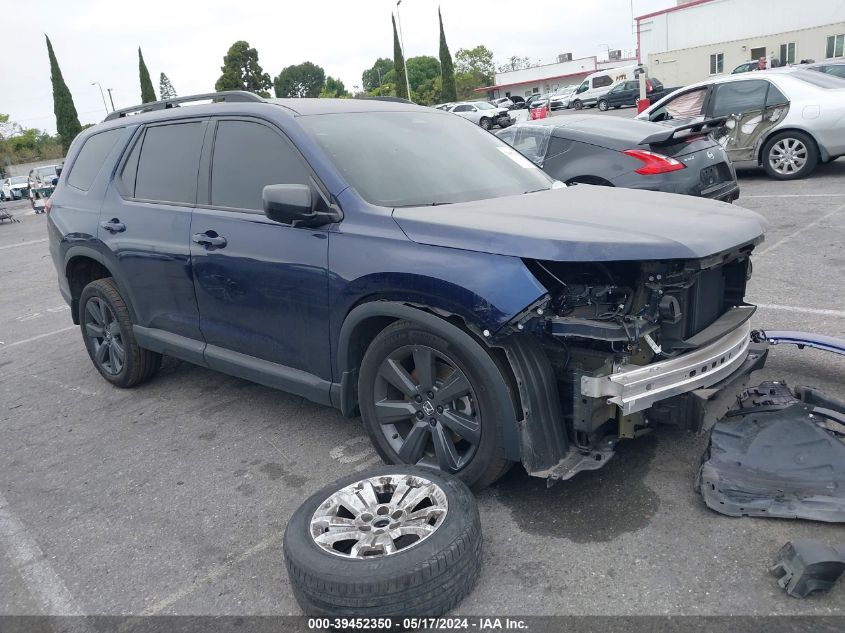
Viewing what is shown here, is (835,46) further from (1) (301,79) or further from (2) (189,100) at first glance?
(1) (301,79)

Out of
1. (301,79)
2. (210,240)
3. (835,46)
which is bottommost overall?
(210,240)

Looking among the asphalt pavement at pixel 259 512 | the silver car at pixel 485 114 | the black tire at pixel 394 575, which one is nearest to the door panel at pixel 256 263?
the asphalt pavement at pixel 259 512

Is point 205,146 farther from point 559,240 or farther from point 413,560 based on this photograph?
point 413,560

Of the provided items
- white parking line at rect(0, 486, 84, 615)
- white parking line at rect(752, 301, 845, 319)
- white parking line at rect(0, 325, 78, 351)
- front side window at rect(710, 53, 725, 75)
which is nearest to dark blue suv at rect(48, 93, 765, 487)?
white parking line at rect(0, 486, 84, 615)

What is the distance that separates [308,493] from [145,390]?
2.27 meters

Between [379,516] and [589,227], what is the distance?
4.73ft

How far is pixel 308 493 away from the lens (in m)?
3.50

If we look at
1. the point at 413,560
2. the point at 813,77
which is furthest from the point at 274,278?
the point at 813,77

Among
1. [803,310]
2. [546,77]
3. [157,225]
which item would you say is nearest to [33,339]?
[157,225]

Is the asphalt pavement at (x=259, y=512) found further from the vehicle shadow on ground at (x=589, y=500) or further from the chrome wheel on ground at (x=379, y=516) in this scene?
the chrome wheel on ground at (x=379, y=516)

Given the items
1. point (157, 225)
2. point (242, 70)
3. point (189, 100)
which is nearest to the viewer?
point (157, 225)

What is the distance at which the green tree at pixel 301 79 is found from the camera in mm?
114375

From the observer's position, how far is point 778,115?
1007 cm

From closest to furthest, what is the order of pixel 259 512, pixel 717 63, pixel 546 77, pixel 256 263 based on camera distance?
pixel 259 512, pixel 256 263, pixel 717 63, pixel 546 77
